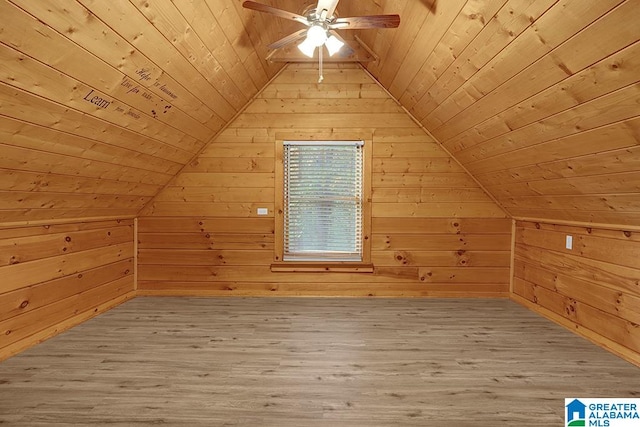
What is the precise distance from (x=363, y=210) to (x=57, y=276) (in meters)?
3.05

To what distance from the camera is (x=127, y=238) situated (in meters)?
3.96

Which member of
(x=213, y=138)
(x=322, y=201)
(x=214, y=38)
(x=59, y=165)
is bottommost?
(x=322, y=201)

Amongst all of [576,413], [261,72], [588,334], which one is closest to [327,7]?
[261,72]

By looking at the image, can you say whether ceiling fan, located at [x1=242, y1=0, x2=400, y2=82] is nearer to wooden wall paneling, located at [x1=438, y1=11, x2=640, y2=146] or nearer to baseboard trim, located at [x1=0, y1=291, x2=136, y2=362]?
wooden wall paneling, located at [x1=438, y1=11, x2=640, y2=146]

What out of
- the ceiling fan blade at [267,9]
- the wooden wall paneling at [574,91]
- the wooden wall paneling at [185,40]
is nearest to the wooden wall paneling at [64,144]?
the wooden wall paneling at [185,40]

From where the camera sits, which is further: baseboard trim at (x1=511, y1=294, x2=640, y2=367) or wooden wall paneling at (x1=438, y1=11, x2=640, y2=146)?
baseboard trim at (x1=511, y1=294, x2=640, y2=367)

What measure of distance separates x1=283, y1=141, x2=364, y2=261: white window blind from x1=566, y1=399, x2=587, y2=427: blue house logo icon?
2.46 m

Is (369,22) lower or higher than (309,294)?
higher

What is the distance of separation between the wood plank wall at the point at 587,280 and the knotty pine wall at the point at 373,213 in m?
0.42

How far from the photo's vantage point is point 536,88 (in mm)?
1998

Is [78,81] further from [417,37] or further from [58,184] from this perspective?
[417,37]

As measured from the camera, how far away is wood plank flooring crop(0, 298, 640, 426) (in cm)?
185

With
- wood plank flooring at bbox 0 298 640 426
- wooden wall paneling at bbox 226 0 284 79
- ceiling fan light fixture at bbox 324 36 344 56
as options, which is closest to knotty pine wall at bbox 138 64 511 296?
wood plank flooring at bbox 0 298 640 426

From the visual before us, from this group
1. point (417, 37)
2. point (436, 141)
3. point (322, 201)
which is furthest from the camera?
point (322, 201)
